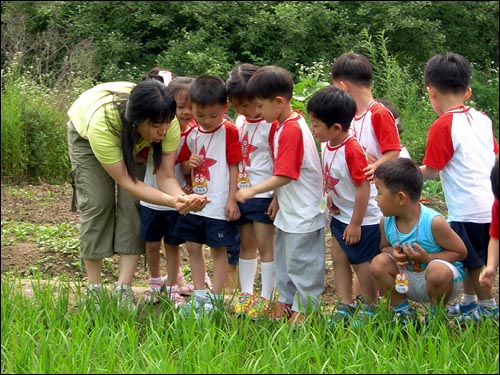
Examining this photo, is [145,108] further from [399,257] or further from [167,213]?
[399,257]

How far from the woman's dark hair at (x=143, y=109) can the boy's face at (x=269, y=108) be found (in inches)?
18.6

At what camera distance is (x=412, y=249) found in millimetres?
4105

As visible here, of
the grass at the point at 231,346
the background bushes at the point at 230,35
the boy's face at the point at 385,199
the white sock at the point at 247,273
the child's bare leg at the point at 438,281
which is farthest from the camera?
the background bushes at the point at 230,35

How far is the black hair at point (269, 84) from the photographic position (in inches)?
170

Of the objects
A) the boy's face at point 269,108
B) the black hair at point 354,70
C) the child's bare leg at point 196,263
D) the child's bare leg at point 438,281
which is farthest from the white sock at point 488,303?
the child's bare leg at point 196,263

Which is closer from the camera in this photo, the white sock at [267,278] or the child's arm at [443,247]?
the child's arm at [443,247]

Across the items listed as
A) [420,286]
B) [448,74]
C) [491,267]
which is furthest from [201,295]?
[448,74]

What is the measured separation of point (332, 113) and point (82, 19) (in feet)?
35.7

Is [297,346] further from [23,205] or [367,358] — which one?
[23,205]

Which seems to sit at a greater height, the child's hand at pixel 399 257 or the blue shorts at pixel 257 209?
the blue shorts at pixel 257 209

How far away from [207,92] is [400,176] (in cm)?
115

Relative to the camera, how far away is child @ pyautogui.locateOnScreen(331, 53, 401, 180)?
4.43 m

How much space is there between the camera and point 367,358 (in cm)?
359

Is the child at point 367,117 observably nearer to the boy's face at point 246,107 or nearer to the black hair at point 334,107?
the black hair at point 334,107
